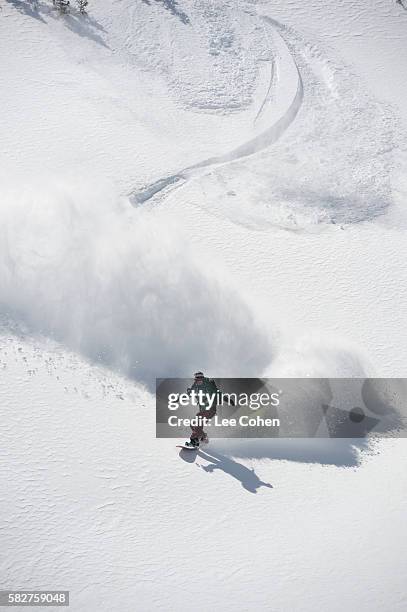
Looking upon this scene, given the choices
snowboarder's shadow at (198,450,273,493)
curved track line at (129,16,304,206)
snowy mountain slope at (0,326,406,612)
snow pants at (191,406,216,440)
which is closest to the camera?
snowy mountain slope at (0,326,406,612)

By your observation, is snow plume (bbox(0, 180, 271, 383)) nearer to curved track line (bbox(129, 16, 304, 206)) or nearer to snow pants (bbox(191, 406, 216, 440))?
snow pants (bbox(191, 406, 216, 440))

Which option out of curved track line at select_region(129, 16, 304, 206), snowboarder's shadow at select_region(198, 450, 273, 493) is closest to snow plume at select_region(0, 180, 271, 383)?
snowboarder's shadow at select_region(198, 450, 273, 493)

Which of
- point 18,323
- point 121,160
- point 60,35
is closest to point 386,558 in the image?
point 18,323

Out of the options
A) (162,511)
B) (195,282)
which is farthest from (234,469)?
(195,282)

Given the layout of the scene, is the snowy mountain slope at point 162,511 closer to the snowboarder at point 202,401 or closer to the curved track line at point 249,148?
the snowboarder at point 202,401

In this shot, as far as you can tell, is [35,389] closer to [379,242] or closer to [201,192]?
[201,192]

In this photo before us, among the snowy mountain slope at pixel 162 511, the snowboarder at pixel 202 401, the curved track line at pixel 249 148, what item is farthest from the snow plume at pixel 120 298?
the curved track line at pixel 249 148

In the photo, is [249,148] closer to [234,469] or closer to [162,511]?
[234,469]
